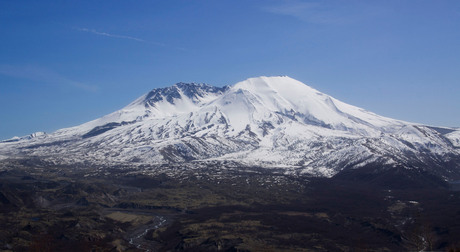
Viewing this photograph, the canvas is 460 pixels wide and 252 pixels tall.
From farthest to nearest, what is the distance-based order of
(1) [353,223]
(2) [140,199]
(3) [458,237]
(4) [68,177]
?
(4) [68,177] → (2) [140,199] → (1) [353,223] → (3) [458,237]

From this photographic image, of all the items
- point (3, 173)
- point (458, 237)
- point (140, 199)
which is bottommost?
point (458, 237)

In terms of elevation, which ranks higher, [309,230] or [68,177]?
[68,177]

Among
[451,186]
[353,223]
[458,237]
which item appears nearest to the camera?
[458,237]

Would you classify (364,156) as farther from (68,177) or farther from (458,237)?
(68,177)

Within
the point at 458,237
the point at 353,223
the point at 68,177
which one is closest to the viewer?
the point at 458,237

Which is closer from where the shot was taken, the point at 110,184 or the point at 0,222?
the point at 0,222

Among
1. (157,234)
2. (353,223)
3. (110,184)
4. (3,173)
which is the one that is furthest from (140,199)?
(3,173)

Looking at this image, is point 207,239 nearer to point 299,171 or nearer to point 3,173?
point 299,171

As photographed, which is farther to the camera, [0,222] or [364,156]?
[364,156]

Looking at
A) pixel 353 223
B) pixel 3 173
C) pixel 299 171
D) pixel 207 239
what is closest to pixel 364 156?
pixel 299 171
